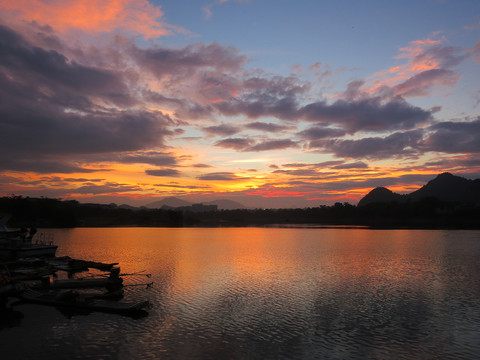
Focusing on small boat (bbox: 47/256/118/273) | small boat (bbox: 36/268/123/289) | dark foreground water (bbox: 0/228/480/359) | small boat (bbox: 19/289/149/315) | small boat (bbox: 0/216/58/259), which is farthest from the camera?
small boat (bbox: 0/216/58/259)

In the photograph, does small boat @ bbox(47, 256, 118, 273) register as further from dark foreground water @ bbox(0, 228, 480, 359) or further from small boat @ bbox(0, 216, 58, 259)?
small boat @ bbox(0, 216, 58, 259)

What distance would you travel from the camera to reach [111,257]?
64.7m

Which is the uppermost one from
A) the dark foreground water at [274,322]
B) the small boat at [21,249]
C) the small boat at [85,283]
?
the small boat at [21,249]

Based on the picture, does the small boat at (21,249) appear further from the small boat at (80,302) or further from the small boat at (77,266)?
the small boat at (80,302)

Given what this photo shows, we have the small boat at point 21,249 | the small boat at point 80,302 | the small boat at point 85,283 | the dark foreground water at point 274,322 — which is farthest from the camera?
the small boat at point 21,249

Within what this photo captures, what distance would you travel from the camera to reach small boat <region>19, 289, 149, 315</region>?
26641 mm

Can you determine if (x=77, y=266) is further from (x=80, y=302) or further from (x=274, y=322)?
(x=274, y=322)

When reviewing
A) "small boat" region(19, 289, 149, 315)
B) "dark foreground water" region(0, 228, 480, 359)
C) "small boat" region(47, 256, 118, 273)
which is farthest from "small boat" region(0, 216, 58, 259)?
"small boat" region(19, 289, 149, 315)

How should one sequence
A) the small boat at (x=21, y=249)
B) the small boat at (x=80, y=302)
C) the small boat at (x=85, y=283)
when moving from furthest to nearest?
1. the small boat at (x=21, y=249)
2. the small boat at (x=85, y=283)
3. the small boat at (x=80, y=302)

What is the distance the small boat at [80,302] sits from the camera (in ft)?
87.4

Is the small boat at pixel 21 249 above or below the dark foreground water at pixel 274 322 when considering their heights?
above

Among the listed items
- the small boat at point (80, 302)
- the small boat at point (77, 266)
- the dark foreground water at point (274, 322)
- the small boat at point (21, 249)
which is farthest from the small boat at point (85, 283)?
the small boat at point (21, 249)

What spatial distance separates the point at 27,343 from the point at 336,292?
27.3 m

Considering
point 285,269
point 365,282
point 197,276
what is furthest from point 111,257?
point 365,282
